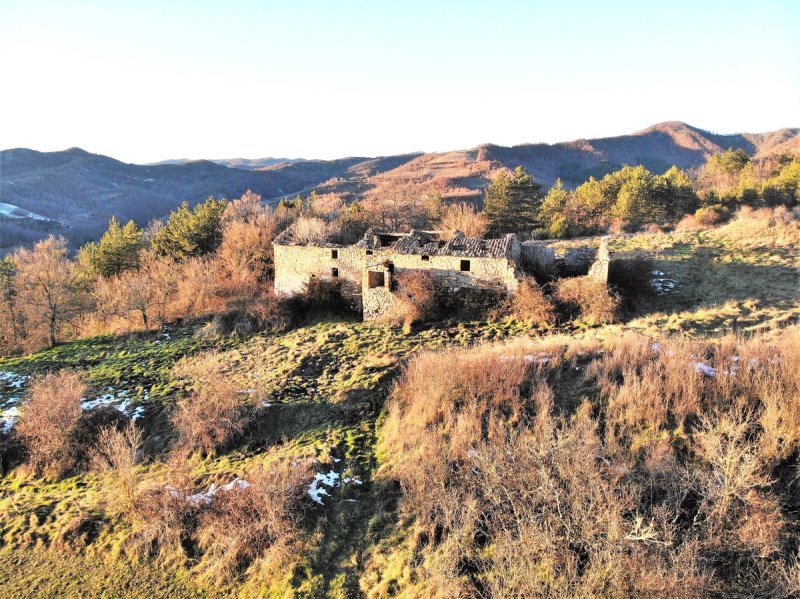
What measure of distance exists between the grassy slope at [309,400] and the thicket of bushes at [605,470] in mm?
1250

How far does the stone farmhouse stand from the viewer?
18.4 meters

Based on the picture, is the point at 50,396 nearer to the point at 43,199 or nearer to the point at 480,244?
the point at 480,244

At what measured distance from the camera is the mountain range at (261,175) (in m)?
110

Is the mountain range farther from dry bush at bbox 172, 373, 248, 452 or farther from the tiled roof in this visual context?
dry bush at bbox 172, 373, 248, 452

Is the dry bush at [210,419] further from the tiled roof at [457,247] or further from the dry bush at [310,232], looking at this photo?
the dry bush at [310,232]

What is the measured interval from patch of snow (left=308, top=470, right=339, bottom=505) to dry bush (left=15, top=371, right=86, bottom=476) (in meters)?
7.51

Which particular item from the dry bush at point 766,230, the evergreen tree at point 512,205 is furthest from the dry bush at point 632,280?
the evergreen tree at point 512,205

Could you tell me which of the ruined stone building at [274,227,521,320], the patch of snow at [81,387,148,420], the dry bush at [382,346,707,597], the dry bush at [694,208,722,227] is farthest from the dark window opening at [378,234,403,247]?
the dry bush at [694,208,722,227]

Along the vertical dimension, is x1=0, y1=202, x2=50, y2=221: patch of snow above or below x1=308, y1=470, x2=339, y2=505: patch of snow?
above

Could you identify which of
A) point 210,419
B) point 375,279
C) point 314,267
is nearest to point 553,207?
point 375,279

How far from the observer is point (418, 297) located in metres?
18.4

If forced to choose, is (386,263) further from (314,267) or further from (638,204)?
(638,204)

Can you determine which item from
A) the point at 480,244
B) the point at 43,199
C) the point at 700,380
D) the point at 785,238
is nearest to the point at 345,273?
the point at 480,244

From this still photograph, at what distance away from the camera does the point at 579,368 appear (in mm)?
12664
